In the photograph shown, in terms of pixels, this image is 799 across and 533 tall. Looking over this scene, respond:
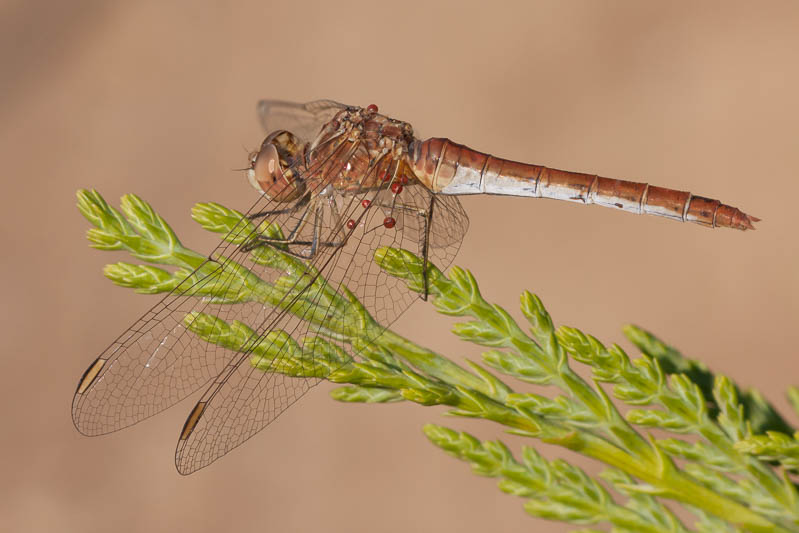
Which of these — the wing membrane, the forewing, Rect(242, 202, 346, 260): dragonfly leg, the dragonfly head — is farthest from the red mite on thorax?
the forewing

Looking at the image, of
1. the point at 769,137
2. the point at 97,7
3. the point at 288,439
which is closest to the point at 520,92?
the point at 769,137

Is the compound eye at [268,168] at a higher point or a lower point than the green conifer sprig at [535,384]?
higher

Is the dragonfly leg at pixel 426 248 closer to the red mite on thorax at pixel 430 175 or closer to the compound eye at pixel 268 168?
the red mite on thorax at pixel 430 175

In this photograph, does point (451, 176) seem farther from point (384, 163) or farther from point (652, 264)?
point (652, 264)

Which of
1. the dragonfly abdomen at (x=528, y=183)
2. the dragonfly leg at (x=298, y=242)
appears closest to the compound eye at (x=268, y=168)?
the dragonfly leg at (x=298, y=242)

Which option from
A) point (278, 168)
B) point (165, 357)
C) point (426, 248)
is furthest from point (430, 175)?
point (165, 357)

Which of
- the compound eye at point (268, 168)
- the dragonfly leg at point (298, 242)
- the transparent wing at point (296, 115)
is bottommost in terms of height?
the dragonfly leg at point (298, 242)

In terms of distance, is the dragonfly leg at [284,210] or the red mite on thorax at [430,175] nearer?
the dragonfly leg at [284,210]
